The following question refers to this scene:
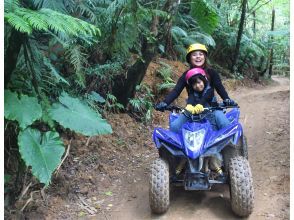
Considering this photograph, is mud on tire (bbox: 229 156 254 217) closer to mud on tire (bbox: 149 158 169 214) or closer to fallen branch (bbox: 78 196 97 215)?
mud on tire (bbox: 149 158 169 214)

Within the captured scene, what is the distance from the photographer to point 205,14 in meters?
7.54

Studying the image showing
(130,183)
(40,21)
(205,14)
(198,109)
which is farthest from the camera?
(205,14)

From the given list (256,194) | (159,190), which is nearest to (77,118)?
(159,190)

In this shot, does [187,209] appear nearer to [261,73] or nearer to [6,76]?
[6,76]

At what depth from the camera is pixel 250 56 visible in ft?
57.0

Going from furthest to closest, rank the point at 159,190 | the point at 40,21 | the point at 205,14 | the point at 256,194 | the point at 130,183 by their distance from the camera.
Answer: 1. the point at 205,14
2. the point at 130,183
3. the point at 256,194
4. the point at 159,190
5. the point at 40,21

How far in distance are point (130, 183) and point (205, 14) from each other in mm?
3655

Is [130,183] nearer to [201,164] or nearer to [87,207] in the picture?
[87,207]

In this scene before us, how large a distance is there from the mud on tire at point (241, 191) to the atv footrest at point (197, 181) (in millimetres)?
274

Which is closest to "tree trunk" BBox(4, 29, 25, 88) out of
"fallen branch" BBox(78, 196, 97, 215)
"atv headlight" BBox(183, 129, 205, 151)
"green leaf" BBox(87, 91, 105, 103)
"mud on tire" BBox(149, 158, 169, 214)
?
"fallen branch" BBox(78, 196, 97, 215)

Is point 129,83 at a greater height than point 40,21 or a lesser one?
lesser

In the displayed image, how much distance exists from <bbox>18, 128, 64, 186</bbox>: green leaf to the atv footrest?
1.41 metres

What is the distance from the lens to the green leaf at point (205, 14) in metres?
7.40

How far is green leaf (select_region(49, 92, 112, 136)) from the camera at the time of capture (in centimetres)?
453
